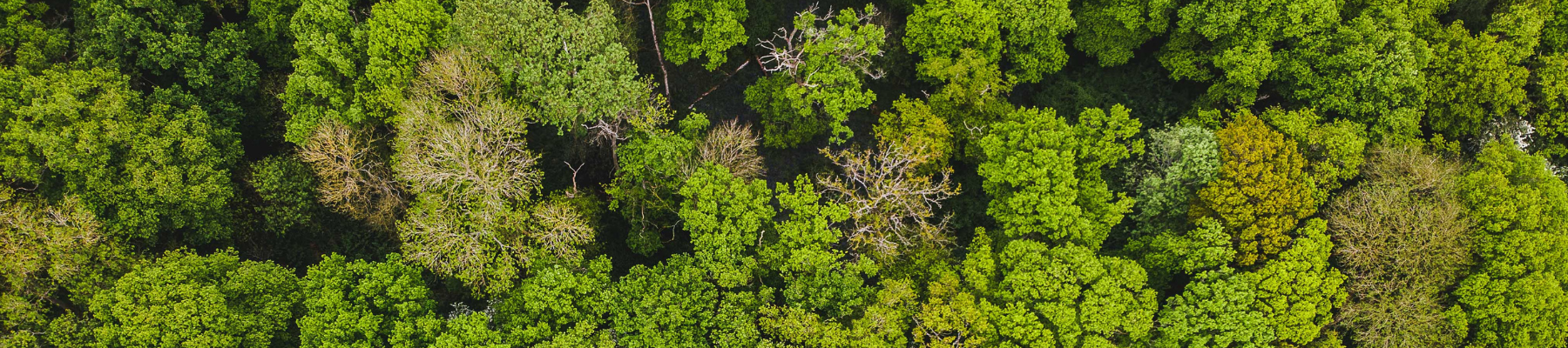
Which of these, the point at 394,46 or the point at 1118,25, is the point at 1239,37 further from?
the point at 394,46

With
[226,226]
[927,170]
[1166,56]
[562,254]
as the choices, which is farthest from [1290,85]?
[226,226]

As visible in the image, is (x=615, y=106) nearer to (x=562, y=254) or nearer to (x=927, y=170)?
(x=562, y=254)

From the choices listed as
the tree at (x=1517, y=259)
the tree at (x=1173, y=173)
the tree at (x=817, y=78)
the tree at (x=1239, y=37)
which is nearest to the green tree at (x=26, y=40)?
the tree at (x=817, y=78)

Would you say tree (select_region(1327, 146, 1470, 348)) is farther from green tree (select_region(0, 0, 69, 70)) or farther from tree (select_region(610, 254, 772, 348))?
green tree (select_region(0, 0, 69, 70))

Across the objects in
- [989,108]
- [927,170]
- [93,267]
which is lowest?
[93,267]

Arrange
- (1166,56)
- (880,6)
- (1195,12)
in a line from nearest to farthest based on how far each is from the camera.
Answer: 1. (1195,12)
2. (1166,56)
3. (880,6)

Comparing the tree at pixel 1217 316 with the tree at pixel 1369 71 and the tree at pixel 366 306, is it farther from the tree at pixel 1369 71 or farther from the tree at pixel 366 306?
the tree at pixel 366 306

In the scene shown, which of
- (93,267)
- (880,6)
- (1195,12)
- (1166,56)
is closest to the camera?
(93,267)
